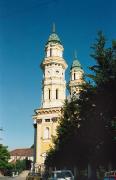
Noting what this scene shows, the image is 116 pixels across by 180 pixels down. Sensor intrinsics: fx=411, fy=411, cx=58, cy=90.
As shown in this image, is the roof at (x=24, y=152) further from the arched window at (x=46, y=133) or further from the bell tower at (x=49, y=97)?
the bell tower at (x=49, y=97)

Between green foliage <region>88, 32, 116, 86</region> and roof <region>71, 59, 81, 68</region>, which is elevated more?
roof <region>71, 59, 81, 68</region>

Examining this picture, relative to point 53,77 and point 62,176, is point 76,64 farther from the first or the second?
point 62,176

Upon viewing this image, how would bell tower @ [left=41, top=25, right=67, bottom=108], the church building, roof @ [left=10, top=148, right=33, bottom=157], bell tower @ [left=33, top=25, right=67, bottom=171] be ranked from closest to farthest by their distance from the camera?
the church building
bell tower @ [left=33, top=25, right=67, bottom=171]
bell tower @ [left=41, top=25, right=67, bottom=108]
roof @ [left=10, top=148, right=33, bottom=157]

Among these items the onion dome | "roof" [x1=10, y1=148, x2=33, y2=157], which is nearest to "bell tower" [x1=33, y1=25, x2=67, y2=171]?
the onion dome

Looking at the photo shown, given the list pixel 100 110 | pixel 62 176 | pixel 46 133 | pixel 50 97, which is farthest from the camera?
pixel 46 133

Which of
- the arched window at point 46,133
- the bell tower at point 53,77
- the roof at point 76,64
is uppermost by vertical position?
the roof at point 76,64

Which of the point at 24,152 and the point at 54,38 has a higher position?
the point at 54,38

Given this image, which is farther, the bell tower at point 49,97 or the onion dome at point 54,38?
the onion dome at point 54,38

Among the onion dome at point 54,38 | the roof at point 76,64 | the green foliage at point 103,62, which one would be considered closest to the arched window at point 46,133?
the onion dome at point 54,38

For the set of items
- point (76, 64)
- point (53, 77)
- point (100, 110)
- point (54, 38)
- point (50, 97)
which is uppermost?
point (54, 38)

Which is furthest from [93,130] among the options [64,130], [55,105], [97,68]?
[55,105]

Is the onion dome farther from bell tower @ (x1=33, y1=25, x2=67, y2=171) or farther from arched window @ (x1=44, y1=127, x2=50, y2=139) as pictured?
arched window @ (x1=44, y1=127, x2=50, y2=139)

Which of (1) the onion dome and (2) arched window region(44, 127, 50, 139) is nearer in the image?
(2) arched window region(44, 127, 50, 139)

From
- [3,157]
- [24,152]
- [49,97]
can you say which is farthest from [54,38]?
[24,152]
